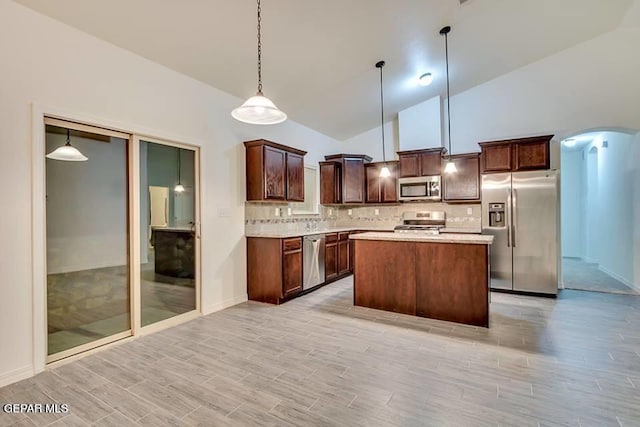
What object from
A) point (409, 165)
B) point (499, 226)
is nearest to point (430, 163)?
point (409, 165)

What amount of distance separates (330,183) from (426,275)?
3.22 metres

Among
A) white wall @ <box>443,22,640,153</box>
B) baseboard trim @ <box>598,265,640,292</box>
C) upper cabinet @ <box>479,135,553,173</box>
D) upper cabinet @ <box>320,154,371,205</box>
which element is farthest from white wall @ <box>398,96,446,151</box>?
baseboard trim @ <box>598,265,640,292</box>

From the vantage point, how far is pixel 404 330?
131 inches

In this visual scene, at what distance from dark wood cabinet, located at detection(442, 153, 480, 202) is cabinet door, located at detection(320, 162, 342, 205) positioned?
2042 millimetres

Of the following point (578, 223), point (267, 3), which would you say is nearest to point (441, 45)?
point (267, 3)

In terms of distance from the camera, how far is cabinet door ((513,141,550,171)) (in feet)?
15.3

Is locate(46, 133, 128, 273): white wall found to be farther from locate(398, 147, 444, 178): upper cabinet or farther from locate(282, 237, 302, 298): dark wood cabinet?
locate(398, 147, 444, 178): upper cabinet

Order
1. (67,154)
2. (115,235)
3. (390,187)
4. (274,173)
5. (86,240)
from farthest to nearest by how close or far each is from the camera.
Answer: (390,187)
(274,173)
(115,235)
(86,240)
(67,154)

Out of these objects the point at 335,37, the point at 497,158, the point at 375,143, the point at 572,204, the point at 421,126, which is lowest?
the point at 572,204

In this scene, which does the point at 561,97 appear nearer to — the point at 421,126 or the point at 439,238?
the point at 421,126

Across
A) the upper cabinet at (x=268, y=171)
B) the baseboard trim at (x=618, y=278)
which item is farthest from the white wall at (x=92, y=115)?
the baseboard trim at (x=618, y=278)

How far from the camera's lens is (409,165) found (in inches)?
233

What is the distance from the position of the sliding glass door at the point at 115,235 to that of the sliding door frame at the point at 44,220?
→ 1 cm

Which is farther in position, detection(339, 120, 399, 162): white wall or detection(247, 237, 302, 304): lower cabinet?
detection(339, 120, 399, 162): white wall
